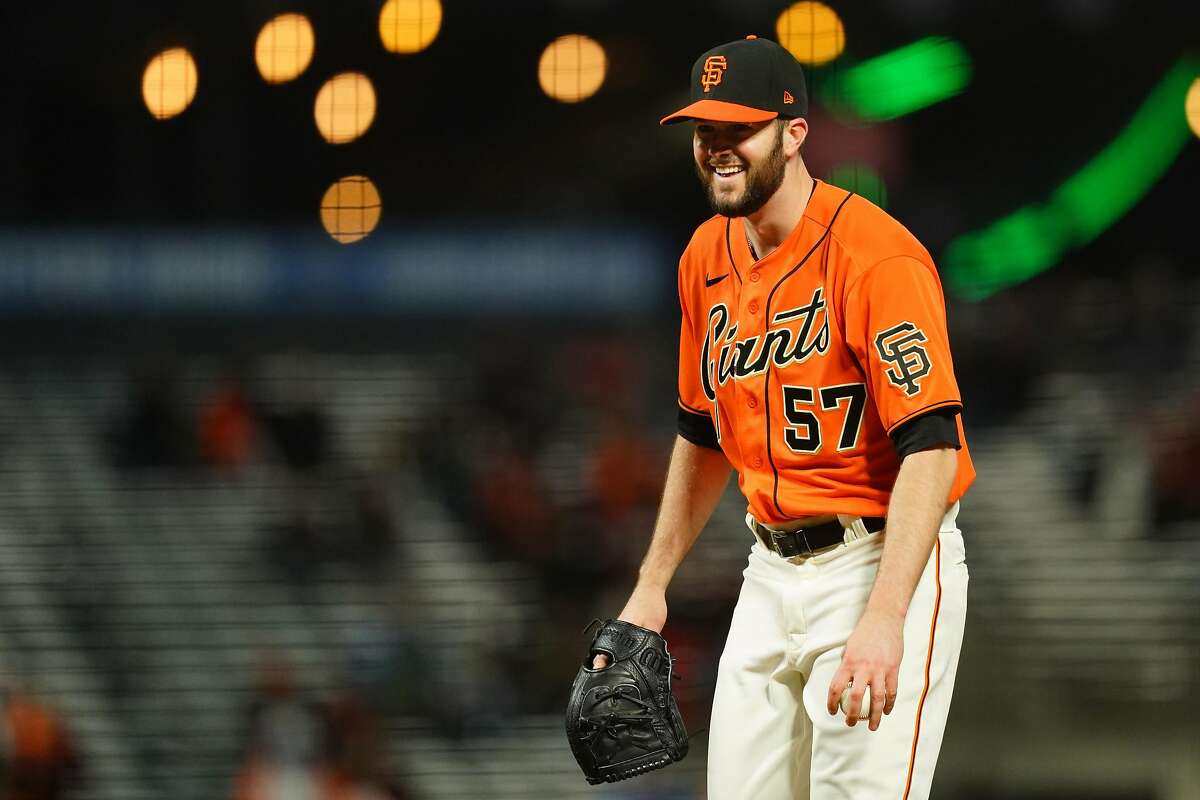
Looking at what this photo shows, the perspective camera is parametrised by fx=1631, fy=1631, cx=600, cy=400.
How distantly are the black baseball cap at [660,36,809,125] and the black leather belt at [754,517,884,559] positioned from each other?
0.65 meters

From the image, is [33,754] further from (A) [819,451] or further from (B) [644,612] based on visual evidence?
(A) [819,451]

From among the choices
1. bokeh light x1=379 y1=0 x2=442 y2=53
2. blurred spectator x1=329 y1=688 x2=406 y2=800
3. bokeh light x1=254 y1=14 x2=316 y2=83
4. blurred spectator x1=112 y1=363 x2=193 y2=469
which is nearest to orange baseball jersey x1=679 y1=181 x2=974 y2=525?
blurred spectator x1=329 y1=688 x2=406 y2=800

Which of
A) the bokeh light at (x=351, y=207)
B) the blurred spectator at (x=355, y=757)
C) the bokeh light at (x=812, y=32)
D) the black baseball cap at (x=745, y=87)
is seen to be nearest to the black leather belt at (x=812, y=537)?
the black baseball cap at (x=745, y=87)

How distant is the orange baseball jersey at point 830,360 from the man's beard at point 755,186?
0.10m

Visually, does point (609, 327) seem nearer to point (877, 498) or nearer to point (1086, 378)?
point (1086, 378)

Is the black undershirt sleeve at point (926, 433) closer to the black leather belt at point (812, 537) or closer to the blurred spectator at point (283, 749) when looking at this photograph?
the black leather belt at point (812, 537)

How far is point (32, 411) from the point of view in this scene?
8.73 metres

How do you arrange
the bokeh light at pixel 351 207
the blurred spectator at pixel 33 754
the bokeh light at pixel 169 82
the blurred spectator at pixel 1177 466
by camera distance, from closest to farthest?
the blurred spectator at pixel 33 754
the blurred spectator at pixel 1177 466
the bokeh light at pixel 169 82
the bokeh light at pixel 351 207

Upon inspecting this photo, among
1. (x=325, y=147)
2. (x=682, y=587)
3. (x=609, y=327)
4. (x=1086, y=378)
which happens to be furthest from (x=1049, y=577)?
(x=325, y=147)

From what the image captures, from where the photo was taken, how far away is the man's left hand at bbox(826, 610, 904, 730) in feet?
7.55

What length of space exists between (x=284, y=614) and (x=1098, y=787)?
383 cm

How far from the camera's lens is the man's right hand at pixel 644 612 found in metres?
2.77

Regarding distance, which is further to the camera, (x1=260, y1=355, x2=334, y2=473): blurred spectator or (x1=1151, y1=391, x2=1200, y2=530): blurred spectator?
(x1=260, y1=355, x2=334, y2=473): blurred spectator

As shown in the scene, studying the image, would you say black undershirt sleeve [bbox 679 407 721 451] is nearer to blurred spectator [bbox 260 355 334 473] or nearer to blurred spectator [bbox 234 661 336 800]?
blurred spectator [bbox 234 661 336 800]
